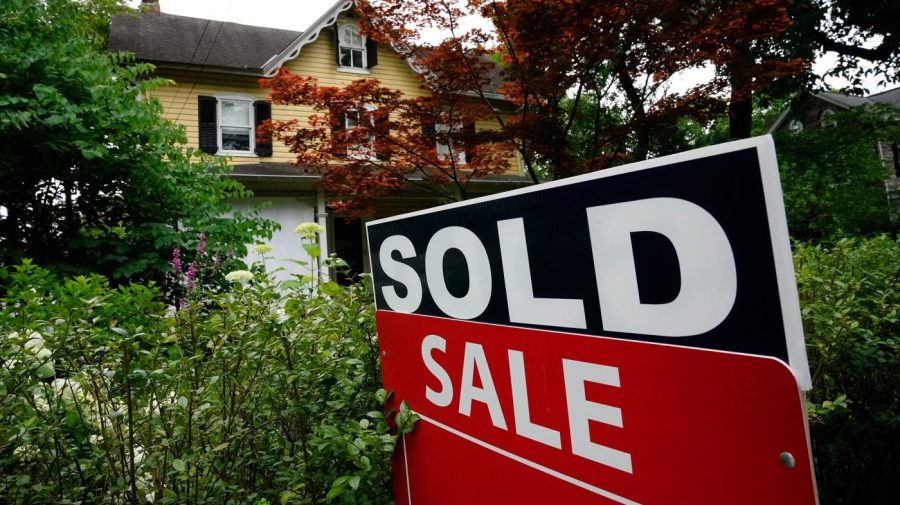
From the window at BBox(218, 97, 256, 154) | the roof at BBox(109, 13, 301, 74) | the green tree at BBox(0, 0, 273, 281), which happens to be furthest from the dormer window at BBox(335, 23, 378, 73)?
the green tree at BBox(0, 0, 273, 281)

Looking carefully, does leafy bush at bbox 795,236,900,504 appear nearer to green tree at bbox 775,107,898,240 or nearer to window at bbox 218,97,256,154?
green tree at bbox 775,107,898,240

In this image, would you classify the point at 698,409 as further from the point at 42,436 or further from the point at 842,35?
the point at 842,35

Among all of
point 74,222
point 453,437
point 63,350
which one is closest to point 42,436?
point 63,350

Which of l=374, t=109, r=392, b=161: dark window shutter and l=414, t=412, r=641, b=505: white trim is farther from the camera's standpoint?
l=374, t=109, r=392, b=161: dark window shutter

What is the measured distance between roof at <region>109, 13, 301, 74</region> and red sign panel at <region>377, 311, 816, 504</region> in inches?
516

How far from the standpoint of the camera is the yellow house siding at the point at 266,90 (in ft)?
41.4

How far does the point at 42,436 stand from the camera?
1.59 meters

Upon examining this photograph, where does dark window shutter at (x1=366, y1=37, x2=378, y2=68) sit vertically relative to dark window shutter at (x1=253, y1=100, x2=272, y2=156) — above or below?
above

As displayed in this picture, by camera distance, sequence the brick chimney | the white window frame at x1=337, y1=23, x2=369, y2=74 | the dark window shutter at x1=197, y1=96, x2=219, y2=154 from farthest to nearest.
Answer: the brick chimney
the white window frame at x1=337, y1=23, x2=369, y2=74
the dark window shutter at x1=197, y1=96, x2=219, y2=154

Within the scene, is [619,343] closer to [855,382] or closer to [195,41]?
[855,382]

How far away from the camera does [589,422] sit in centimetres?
109

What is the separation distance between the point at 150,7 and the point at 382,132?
13.1 metres

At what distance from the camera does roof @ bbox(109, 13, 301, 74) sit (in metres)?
12.8

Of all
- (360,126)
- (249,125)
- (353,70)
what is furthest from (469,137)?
(353,70)
